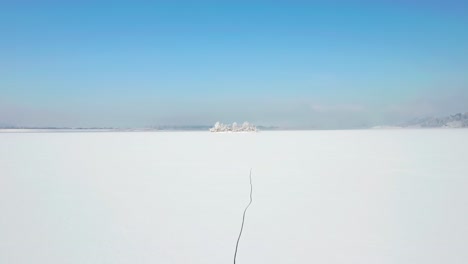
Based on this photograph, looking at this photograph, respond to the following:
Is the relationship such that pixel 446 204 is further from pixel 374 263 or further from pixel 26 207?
pixel 26 207

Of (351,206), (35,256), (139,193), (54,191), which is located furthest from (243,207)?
(54,191)

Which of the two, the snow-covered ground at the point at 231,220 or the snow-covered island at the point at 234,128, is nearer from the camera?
the snow-covered ground at the point at 231,220

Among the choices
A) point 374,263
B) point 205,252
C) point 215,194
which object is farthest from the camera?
point 215,194

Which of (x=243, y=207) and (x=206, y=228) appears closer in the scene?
(x=206, y=228)

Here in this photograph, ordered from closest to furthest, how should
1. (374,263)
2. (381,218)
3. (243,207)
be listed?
(374,263) < (381,218) < (243,207)

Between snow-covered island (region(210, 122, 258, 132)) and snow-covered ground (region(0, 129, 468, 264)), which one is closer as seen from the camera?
snow-covered ground (region(0, 129, 468, 264))

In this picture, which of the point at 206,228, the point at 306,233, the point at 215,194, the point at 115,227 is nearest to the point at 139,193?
the point at 215,194

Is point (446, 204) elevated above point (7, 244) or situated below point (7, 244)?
above

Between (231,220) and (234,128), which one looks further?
(234,128)

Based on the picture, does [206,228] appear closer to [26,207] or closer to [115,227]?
[115,227]
